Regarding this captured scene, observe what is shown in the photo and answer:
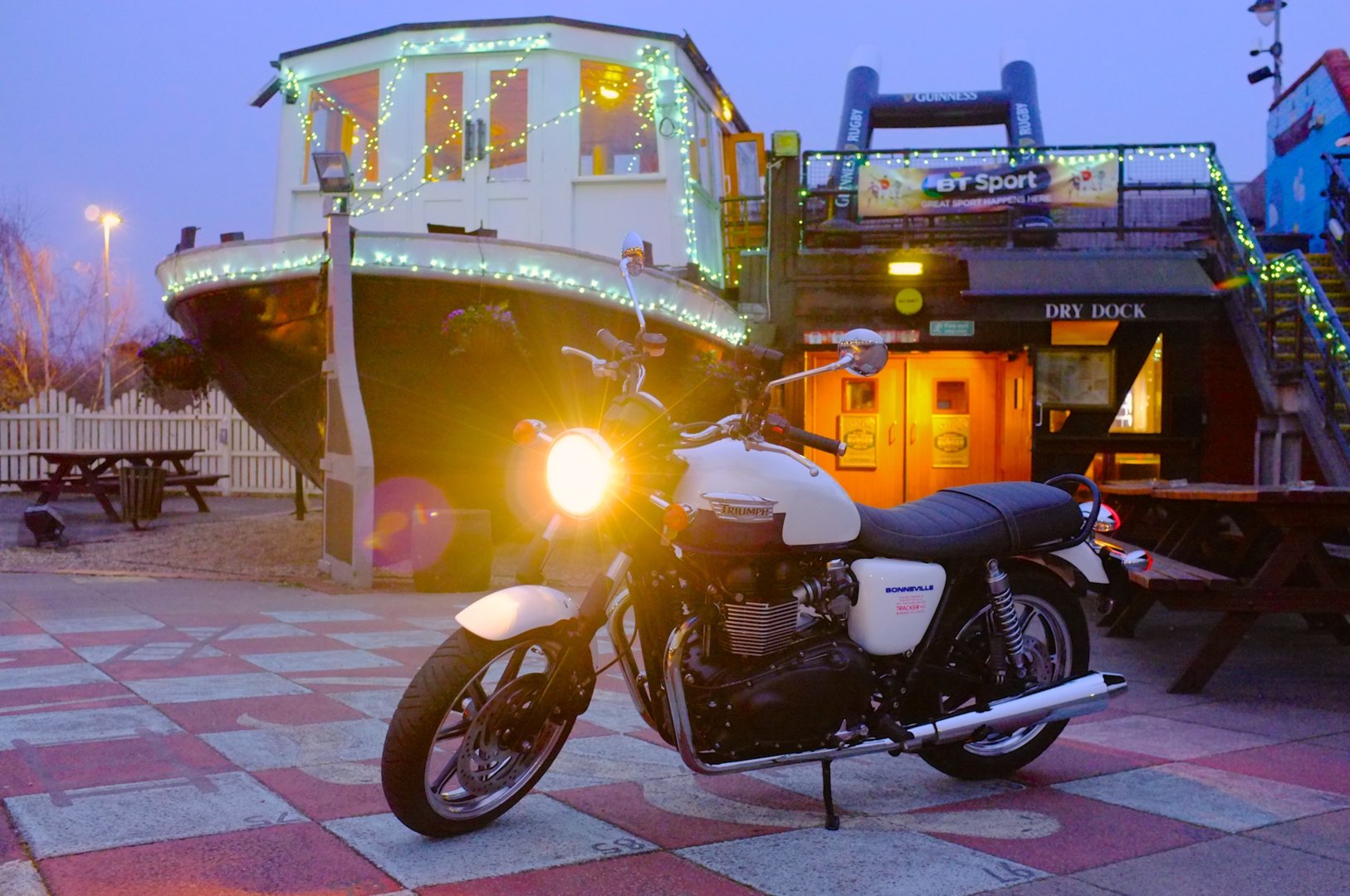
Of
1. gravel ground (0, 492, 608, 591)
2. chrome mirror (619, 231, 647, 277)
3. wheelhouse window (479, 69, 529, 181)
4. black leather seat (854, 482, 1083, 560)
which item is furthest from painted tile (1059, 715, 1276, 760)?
wheelhouse window (479, 69, 529, 181)

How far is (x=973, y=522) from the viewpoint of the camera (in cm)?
380

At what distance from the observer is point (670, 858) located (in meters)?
3.12

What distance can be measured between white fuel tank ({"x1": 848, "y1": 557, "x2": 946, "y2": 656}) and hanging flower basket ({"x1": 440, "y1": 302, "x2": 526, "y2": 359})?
599 centimetres

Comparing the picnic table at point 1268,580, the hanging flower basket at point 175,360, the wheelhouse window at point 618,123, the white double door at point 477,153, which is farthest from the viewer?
the wheelhouse window at point 618,123

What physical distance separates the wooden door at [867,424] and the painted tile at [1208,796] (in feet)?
39.2

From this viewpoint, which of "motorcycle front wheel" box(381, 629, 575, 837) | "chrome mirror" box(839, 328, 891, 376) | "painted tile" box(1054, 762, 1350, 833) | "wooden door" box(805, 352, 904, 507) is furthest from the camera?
"wooden door" box(805, 352, 904, 507)

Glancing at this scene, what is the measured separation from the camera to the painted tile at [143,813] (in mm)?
3086

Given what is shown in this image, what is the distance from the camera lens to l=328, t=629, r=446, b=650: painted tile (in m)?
6.42

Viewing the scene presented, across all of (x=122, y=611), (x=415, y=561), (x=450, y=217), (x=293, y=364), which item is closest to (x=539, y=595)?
(x=122, y=611)

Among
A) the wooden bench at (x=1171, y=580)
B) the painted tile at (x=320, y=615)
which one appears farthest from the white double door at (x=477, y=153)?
the wooden bench at (x=1171, y=580)

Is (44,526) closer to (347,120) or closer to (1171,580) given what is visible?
(347,120)

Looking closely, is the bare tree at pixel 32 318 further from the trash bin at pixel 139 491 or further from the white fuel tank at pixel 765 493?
the white fuel tank at pixel 765 493

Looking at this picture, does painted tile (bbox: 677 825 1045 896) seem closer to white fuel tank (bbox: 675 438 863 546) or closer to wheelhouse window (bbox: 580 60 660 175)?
white fuel tank (bbox: 675 438 863 546)

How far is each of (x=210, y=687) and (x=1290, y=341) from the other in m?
11.1
